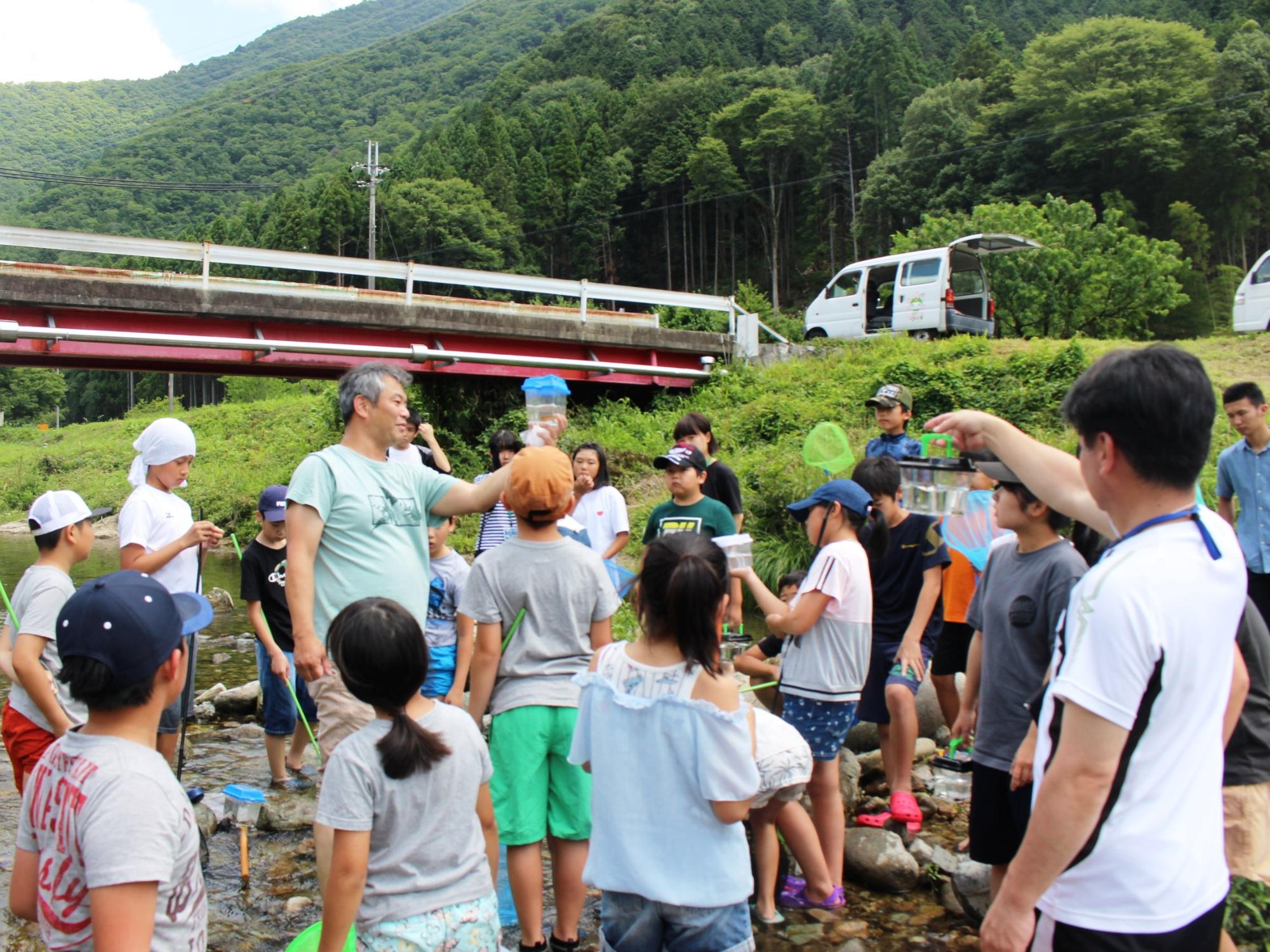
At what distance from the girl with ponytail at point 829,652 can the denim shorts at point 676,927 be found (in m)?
1.58

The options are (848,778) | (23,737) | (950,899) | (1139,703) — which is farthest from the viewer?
(848,778)

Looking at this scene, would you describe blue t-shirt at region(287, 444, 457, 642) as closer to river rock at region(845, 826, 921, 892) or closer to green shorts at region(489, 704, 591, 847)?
green shorts at region(489, 704, 591, 847)

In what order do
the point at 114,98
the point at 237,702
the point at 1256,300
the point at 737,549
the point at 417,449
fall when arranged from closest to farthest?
the point at 737,549 → the point at 417,449 → the point at 237,702 → the point at 1256,300 → the point at 114,98

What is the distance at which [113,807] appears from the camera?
6.28 feet

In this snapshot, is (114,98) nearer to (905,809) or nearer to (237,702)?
(237,702)

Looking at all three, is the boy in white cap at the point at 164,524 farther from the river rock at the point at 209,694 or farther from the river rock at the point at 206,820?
the river rock at the point at 209,694

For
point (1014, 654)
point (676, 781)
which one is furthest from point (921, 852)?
point (676, 781)

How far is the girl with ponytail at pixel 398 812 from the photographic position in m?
2.31

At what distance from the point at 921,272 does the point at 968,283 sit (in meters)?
1.34

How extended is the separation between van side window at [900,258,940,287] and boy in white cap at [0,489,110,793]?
18.0 m

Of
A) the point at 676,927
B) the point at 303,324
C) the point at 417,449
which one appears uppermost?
the point at 303,324

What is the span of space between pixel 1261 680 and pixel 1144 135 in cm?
4509

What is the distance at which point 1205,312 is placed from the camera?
3922cm

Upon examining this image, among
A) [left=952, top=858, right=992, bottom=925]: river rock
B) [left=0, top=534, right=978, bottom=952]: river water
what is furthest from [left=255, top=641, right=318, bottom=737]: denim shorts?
[left=952, top=858, right=992, bottom=925]: river rock
